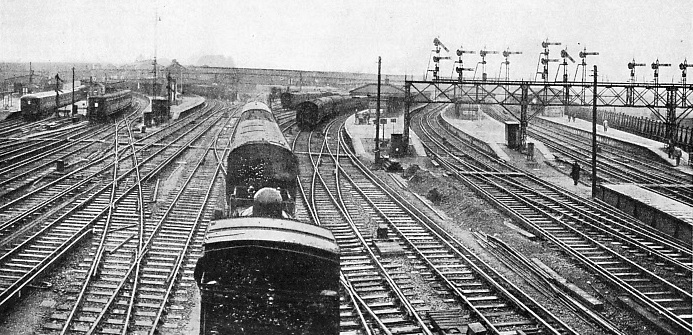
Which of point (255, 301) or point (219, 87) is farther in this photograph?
point (219, 87)

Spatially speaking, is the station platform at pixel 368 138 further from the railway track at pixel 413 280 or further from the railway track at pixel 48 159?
the railway track at pixel 48 159

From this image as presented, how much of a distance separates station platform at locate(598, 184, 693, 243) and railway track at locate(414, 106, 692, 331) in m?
0.31

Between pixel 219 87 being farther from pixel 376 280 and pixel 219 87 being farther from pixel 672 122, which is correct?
pixel 376 280

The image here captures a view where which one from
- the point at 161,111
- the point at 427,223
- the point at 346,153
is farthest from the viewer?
the point at 161,111

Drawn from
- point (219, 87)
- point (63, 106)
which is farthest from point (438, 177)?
point (219, 87)

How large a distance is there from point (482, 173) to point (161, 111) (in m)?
A: 25.4

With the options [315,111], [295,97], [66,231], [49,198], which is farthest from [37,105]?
[66,231]

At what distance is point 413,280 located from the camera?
42.5ft

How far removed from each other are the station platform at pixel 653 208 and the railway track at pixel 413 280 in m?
6.35

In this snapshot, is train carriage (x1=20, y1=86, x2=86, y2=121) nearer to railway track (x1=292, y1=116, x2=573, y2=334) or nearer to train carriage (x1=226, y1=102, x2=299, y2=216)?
railway track (x1=292, y1=116, x2=573, y2=334)

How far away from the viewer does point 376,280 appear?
42.1 ft

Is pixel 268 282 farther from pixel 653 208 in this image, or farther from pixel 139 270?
pixel 653 208

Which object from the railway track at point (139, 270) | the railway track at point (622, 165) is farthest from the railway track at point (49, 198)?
the railway track at point (622, 165)

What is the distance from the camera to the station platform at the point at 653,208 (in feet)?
54.9
